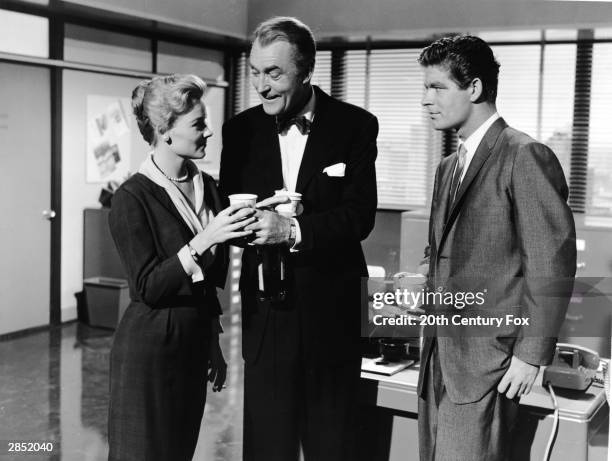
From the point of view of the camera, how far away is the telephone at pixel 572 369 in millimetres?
2074

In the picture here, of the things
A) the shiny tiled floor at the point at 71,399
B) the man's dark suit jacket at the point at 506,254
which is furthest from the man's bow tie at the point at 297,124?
the shiny tiled floor at the point at 71,399

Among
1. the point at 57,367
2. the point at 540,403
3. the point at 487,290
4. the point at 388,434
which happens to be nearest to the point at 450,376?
the point at 487,290

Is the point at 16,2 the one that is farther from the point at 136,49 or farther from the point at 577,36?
the point at 577,36

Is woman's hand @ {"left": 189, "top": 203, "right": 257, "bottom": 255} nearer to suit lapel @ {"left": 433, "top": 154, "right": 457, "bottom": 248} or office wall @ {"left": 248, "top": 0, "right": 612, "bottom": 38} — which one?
suit lapel @ {"left": 433, "top": 154, "right": 457, "bottom": 248}

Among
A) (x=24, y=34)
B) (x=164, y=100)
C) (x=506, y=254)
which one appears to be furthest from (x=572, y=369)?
(x=24, y=34)

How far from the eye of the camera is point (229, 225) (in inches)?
70.5

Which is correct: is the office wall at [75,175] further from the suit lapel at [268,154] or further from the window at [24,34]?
the suit lapel at [268,154]

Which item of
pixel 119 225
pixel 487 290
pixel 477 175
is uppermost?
pixel 477 175

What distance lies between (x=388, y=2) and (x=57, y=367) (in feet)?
11.7

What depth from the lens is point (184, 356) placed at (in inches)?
76.5

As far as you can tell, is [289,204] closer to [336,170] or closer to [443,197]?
[336,170]

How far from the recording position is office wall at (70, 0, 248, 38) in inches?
203

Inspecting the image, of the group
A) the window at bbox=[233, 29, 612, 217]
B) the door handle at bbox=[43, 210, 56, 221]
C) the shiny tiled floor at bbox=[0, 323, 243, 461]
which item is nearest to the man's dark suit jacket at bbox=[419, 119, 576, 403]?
the shiny tiled floor at bbox=[0, 323, 243, 461]

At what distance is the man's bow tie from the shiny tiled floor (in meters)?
1.92
